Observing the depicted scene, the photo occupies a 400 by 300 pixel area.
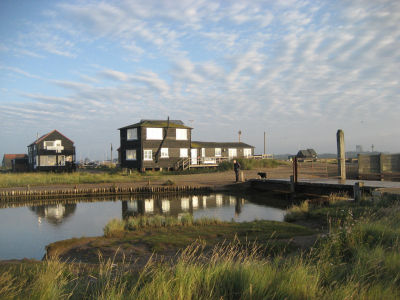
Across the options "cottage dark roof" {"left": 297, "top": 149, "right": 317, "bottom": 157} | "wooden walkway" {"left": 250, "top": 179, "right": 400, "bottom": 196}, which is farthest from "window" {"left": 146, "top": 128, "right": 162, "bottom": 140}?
"cottage dark roof" {"left": 297, "top": 149, "right": 317, "bottom": 157}

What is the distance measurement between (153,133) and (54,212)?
23913mm

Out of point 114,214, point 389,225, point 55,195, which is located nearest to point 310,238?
point 389,225

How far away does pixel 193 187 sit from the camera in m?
27.8

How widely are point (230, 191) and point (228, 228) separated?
15818mm

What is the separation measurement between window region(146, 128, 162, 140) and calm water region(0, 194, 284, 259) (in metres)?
17.8

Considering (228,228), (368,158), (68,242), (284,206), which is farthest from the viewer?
(368,158)

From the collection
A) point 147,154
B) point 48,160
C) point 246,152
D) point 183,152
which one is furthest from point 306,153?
point 48,160

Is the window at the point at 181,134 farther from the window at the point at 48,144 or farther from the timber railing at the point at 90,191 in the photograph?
the window at the point at 48,144

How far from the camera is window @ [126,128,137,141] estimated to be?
142 feet

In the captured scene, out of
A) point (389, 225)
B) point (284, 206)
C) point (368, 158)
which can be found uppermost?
point (368, 158)

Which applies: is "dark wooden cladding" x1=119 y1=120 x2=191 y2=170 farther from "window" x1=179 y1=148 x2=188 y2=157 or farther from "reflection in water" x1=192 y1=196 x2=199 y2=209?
"reflection in water" x1=192 y1=196 x2=199 y2=209

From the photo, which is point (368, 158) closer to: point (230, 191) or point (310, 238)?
point (230, 191)

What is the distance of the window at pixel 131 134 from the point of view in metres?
43.2

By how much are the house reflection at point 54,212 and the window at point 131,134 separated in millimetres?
21318
